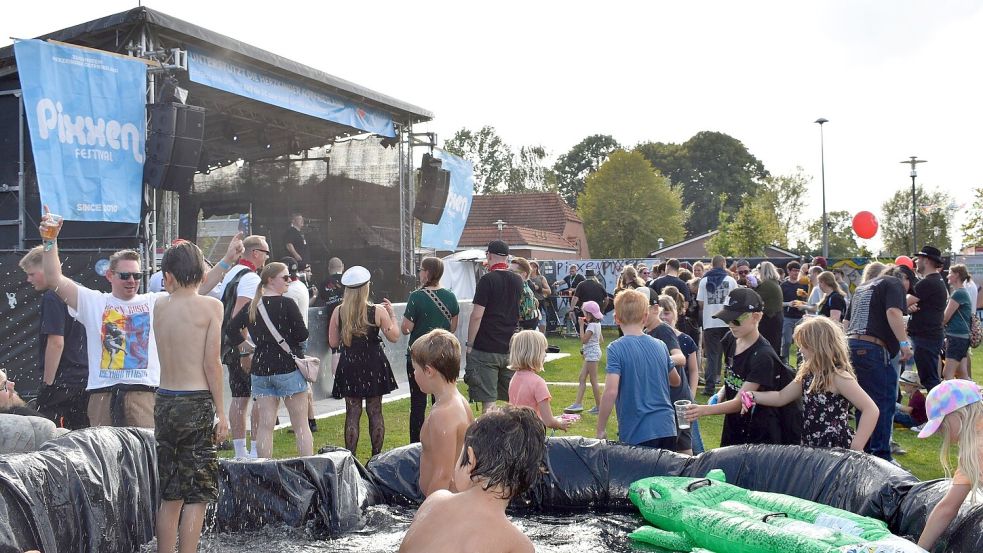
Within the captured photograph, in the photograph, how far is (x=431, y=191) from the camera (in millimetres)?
17547

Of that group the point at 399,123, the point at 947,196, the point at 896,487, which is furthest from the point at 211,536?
the point at 947,196

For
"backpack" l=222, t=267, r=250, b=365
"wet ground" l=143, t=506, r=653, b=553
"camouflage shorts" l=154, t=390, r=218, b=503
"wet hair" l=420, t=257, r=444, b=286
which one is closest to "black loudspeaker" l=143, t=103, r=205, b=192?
"backpack" l=222, t=267, r=250, b=365

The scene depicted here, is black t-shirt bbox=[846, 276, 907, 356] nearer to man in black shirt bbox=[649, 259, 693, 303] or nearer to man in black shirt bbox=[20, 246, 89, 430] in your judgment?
man in black shirt bbox=[649, 259, 693, 303]

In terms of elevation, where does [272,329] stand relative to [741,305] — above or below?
below

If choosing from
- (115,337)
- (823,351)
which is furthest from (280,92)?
(823,351)

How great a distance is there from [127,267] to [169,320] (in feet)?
5.03

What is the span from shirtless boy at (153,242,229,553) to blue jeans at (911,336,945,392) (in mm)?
7299

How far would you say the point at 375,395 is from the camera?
22.4ft

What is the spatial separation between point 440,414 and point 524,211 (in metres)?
46.0

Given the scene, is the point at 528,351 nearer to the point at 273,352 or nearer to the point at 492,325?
the point at 492,325

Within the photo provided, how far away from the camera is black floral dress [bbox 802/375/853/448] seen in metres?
5.29

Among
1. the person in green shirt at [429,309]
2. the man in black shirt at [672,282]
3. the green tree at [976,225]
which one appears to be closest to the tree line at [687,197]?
the green tree at [976,225]

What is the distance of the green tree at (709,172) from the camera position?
77.7 metres

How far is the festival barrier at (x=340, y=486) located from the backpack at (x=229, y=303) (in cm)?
117
